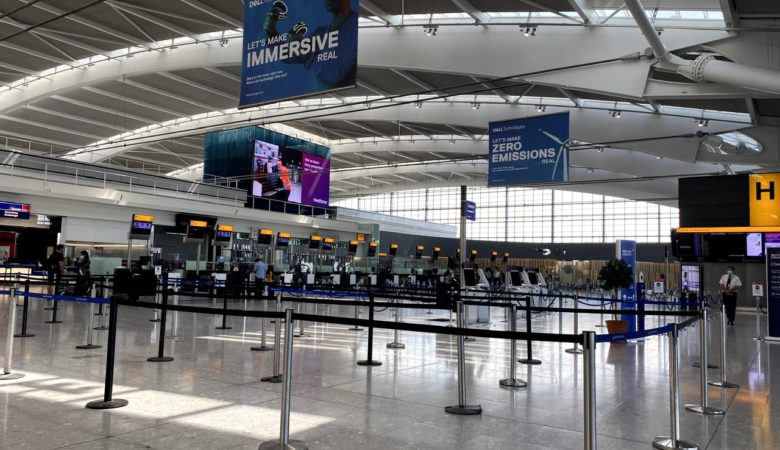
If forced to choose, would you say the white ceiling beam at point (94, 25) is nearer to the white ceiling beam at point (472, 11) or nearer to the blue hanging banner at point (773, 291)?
the white ceiling beam at point (472, 11)

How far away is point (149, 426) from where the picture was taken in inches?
181

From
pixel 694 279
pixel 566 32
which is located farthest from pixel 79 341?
pixel 694 279

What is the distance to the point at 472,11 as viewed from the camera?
51.9ft

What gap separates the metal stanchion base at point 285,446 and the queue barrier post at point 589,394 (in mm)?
2006

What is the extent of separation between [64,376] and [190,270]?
17.9 metres

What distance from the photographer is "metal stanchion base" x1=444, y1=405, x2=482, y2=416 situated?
5297mm

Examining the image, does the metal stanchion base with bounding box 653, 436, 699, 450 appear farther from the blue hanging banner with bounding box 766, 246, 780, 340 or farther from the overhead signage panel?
the overhead signage panel

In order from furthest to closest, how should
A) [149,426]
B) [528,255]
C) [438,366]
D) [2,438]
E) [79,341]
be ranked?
[528,255]
[79,341]
[438,366]
[149,426]
[2,438]

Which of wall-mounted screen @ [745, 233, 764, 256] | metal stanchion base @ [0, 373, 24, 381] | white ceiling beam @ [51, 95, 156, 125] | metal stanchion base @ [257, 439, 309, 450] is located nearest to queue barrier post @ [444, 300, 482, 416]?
metal stanchion base @ [257, 439, 309, 450]

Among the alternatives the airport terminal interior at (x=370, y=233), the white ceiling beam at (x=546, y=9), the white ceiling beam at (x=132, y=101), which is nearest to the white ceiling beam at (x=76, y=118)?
the airport terminal interior at (x=370, y=233)

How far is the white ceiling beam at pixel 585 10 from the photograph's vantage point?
46.8 feet

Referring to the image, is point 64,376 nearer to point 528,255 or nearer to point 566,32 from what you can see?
point 566,32

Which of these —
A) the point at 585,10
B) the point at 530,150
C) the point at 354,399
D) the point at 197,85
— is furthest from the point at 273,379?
the point at 197,85

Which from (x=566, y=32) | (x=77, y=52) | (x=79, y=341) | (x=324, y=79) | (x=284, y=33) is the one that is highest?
(x=77, y=52)
